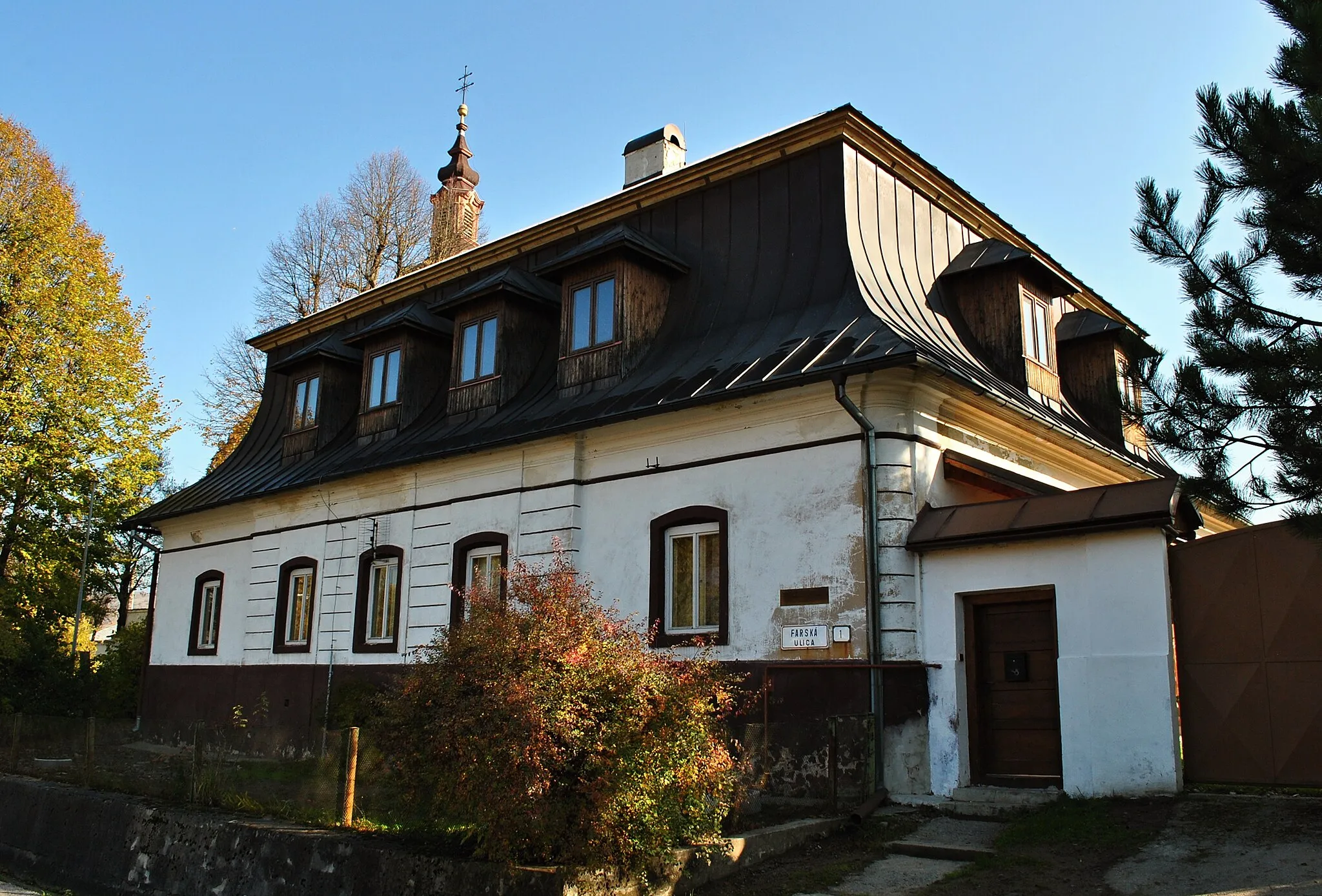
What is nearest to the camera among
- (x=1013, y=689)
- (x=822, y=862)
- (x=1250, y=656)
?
(x=822, y=862)

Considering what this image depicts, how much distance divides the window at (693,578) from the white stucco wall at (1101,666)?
9.84 feet

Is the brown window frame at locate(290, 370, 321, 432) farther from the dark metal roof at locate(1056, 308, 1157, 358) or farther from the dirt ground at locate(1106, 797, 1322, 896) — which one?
the dirt ground at locate(1106, 797, 1322, 896)

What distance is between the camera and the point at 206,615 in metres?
21.5

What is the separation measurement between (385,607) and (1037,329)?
1042cm

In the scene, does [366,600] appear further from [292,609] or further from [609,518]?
[609,518]

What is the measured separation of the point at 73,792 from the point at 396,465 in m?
6.57

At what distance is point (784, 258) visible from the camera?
14.8m

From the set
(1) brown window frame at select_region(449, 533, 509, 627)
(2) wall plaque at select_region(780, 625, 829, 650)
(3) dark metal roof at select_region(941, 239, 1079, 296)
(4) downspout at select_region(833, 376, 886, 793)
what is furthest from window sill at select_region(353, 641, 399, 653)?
(3) dark metal roof at select_region(941, 239, 1079, 296)

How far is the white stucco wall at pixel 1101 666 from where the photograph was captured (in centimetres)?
972

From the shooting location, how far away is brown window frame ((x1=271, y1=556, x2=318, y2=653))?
61.0 ft

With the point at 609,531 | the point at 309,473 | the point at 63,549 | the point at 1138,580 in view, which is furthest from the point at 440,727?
the point at 63,549

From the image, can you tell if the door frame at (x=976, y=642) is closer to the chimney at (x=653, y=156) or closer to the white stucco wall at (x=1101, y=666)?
the white stucco wall at (x=1101, y=666)

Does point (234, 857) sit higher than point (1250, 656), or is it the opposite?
point (1250, 656)

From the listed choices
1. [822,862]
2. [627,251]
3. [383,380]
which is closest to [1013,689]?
[822,862]
